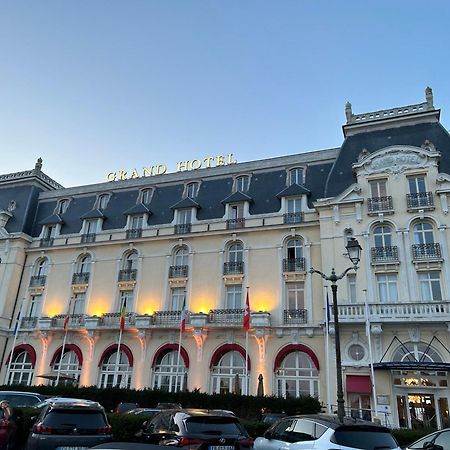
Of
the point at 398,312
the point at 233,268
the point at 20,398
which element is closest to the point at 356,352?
the point at 398,312

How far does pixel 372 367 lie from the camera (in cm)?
2202

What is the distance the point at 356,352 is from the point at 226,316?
26.6 feet

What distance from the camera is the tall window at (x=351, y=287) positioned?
2480 centimetres

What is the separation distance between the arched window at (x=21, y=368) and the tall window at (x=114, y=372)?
18.9 ft

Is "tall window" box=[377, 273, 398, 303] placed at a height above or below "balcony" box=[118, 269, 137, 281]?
below

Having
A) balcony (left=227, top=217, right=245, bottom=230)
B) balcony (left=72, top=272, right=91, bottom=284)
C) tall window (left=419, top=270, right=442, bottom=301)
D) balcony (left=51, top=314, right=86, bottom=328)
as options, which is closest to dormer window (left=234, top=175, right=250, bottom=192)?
balcony (left=227, top=217, right=245, bottom=230)

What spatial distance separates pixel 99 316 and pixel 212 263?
8.97 meters

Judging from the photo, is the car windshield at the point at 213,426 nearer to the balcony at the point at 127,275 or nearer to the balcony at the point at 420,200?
the balcony at the point at 420,200

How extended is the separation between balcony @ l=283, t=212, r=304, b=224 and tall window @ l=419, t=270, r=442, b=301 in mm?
8139

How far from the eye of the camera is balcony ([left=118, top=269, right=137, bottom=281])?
31.5 m

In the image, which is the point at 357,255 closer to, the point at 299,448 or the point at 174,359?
the point at 299,448

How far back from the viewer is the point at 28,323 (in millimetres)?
32500

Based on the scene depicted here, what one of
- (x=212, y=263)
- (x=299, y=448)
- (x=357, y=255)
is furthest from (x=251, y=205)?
(x=299, y=448)

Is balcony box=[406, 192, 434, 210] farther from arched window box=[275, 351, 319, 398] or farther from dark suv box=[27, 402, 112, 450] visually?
dark suv box=[27, 402, 112, 450]
